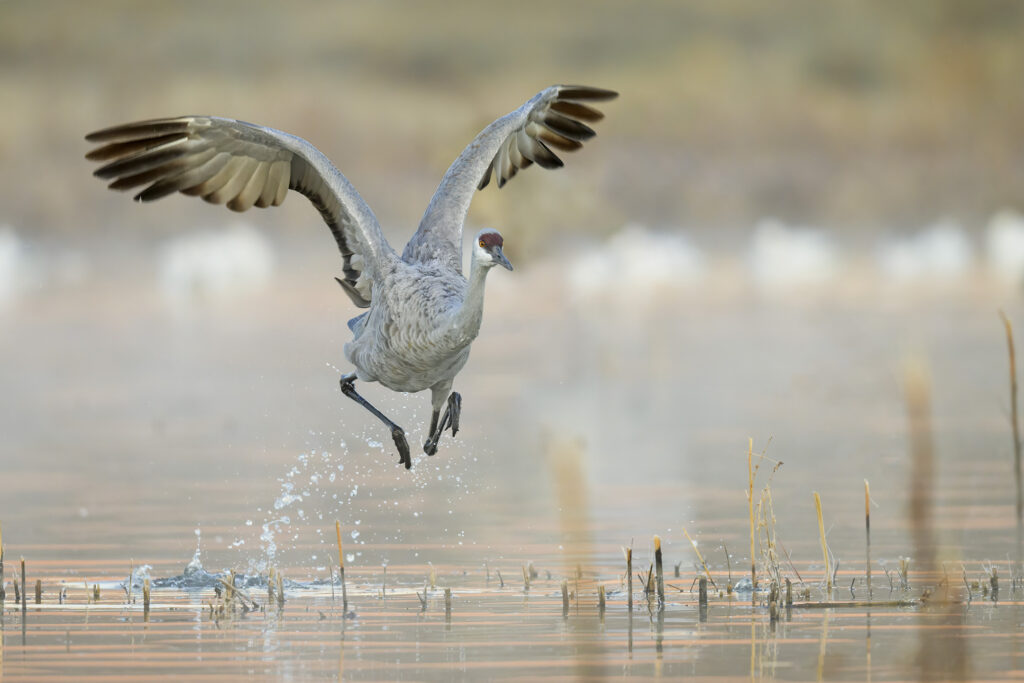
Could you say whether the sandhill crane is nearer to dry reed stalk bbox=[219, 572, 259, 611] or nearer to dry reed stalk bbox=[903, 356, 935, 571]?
dry reed stalk bbox=[219, 572, 259, 611]

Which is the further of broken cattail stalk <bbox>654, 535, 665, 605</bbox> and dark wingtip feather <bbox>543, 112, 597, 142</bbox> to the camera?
dark wingtip feather <bbox>543, 112, 597, 142</bbox>

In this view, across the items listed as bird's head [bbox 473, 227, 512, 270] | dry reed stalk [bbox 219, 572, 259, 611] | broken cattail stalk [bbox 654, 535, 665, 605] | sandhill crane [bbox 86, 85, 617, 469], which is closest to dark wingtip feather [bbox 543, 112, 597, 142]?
sandhill crane [bbox 86, 85, 617, 469]

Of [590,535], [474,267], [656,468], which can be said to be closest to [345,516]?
[590,535]

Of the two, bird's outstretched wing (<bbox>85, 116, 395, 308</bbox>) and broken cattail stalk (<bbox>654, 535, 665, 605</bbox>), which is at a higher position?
bird's outstretched wing (<bbox>85, 116, 395, 308</bbox>)

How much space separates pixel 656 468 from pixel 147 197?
11.2m

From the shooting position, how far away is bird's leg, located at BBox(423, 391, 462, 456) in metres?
15.2

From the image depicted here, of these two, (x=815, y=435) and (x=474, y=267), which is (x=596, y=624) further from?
(x=815, y=435)

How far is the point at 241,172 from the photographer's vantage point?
14477 millimetres

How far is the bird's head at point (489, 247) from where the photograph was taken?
13.1m

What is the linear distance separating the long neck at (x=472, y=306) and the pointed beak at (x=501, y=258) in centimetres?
19

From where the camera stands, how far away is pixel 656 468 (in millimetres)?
23844

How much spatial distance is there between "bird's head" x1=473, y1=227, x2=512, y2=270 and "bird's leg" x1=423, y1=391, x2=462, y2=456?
92.5 inches

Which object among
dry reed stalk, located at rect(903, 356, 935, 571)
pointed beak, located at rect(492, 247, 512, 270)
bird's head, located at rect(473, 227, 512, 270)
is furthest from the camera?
dry reed stalk, located at rect(903, 356, 935, 571)

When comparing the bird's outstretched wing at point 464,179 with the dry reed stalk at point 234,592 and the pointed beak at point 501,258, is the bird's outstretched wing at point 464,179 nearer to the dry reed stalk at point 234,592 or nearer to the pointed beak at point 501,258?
the pointed beak at point 501,258
